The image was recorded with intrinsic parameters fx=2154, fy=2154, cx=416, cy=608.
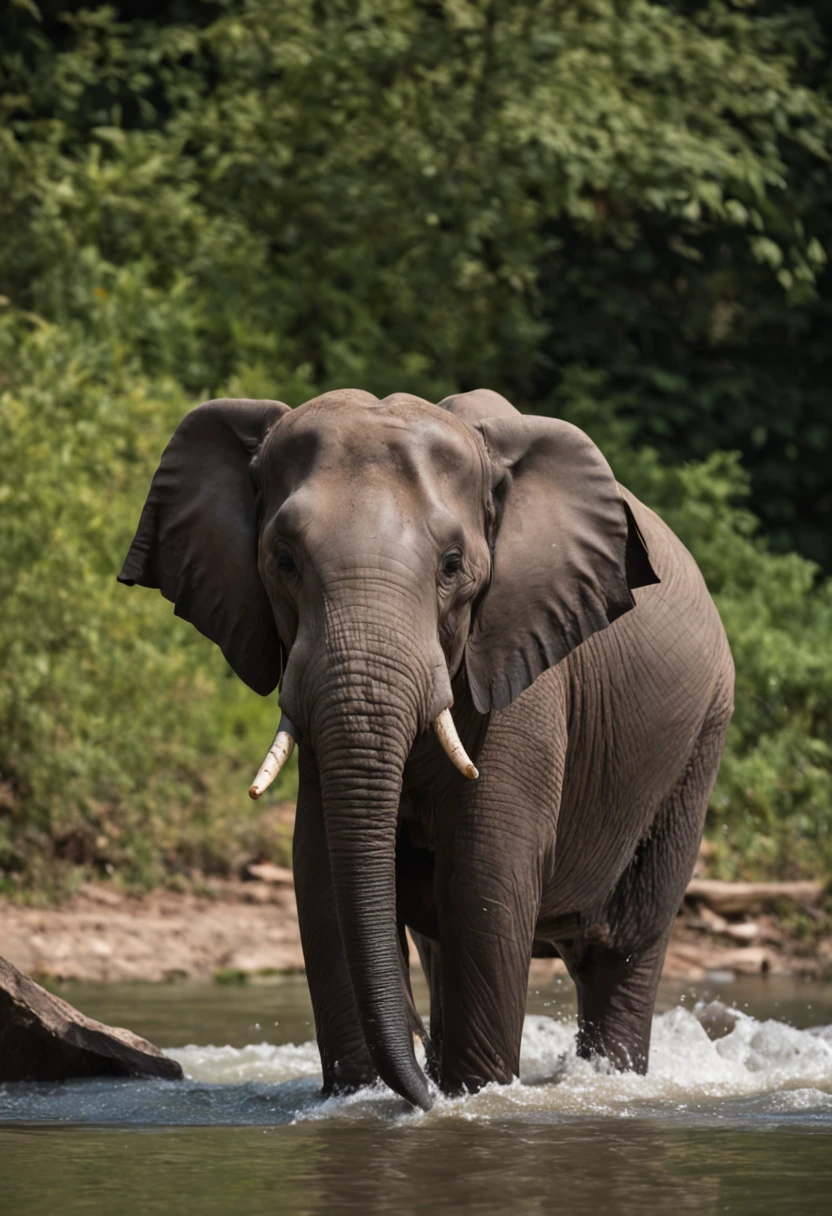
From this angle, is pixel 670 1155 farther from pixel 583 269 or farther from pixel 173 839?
pixel 583 269

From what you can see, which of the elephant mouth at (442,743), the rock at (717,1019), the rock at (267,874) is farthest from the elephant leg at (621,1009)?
the rock at (267,874)

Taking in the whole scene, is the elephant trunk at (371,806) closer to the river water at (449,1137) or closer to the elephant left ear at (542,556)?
the river water at (449,1137)

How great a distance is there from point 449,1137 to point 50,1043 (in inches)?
78.8

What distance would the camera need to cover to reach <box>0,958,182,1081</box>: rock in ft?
23.6

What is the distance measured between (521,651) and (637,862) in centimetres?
183

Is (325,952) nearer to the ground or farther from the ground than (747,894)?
farther from the ground

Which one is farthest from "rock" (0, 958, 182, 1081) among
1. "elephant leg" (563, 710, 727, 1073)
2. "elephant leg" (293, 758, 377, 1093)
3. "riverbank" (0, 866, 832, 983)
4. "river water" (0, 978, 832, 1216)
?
"riverbank" (0, 866, 832, 983)

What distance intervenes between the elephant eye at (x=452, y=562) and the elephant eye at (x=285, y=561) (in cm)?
41

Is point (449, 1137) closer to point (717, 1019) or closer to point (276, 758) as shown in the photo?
point (276, 758)

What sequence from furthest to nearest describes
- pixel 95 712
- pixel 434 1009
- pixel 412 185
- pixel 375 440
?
1. pixel 412 185
2. pixel 95 712
3. pixel 434 1009
4. pixel 375 440

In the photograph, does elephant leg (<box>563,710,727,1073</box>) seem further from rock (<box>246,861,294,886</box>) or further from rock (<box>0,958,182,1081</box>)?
rock (<box>246,861,294,886</box>)

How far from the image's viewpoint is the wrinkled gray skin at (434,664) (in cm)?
570

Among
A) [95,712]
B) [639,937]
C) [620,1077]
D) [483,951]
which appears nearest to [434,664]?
[483,951]

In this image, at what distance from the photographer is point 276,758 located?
18.5 feet
